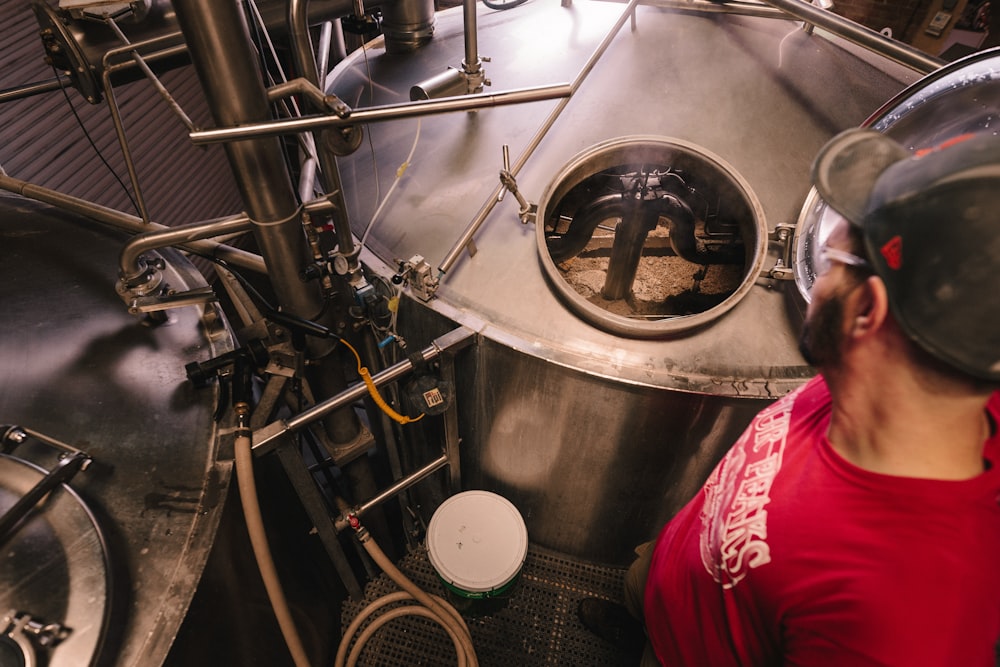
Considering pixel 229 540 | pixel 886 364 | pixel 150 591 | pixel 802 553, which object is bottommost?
pixel 229 540

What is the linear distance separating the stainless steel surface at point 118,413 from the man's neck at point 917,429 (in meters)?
1.62

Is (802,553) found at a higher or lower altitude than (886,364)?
lower

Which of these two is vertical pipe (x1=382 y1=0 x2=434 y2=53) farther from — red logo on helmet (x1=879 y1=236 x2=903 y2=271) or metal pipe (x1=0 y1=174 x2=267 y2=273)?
red logo on helmet (x1=879 y1=236 x2=903 y2=271)

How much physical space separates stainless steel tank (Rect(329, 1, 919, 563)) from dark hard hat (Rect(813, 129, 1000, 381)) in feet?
3.06

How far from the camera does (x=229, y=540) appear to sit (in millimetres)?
1480

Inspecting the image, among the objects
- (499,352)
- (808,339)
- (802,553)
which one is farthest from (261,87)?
(802,553)

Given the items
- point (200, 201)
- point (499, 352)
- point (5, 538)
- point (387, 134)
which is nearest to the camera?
point (5, 538)

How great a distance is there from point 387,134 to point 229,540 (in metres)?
1.85

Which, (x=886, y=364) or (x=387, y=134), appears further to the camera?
(x=387, y=134)

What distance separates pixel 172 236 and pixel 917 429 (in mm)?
2104

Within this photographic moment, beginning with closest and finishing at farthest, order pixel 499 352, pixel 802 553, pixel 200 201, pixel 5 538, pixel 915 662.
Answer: pixel 915 662 < pixel 802 553 < pixel 5 538 < pixel 499 352 < pixel 200 201

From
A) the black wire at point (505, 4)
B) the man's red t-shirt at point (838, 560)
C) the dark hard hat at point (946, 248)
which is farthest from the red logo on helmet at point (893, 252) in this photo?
the black wire at point (505, 4)

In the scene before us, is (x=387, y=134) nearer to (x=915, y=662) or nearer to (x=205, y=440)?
(x=205, y=440)

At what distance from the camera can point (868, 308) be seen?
3.18 ft
